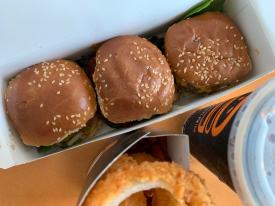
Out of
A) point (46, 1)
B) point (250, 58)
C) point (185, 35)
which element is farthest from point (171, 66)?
point (46, 1)

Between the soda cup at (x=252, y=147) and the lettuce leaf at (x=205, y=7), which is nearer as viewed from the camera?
the soda cup at (x=252, y=147)

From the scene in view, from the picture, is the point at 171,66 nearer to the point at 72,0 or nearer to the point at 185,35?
the point at 185,35

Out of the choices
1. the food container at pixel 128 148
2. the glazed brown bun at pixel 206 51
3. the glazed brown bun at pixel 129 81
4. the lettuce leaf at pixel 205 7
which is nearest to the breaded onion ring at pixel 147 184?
the food container at pixel 128 148

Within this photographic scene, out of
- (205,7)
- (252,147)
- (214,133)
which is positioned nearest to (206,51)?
(205,7)

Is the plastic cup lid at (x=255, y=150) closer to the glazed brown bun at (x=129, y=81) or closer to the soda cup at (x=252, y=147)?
the soda cup at (x=252, y=147)

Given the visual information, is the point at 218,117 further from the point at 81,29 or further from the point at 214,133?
the point at 81,29

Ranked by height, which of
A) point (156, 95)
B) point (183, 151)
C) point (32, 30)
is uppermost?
point (32, 30)
